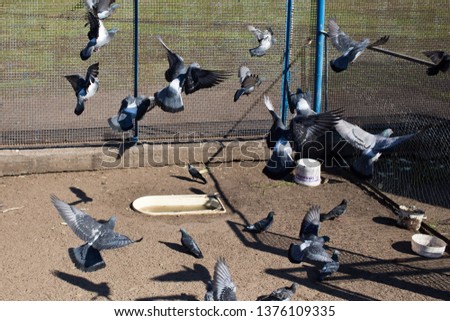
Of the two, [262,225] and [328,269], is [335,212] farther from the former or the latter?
[328,269]

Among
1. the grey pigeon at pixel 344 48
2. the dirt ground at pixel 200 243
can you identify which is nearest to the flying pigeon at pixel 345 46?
the grey pigeon at pixel 344 48

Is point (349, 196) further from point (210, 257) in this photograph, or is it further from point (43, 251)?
point (43, 251)

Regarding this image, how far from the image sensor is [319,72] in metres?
10.6

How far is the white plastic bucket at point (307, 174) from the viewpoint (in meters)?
9.59

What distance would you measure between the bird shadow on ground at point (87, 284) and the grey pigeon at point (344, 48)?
3.42 meters

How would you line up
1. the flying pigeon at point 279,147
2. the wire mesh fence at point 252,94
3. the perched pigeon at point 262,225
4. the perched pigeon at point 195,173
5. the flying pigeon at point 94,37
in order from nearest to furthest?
the flying pigeon at point 279,147 < the flying pigeon at point 94,37 < the perched pigeon at point 262,225 < the perched pigeon at point 195,173 < the wire mesh fence at point 252,94

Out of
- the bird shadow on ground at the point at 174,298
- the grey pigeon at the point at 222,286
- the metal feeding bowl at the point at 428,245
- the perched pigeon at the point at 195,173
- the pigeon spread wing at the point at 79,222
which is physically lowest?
the bird shadow on ground at the point at 174,298

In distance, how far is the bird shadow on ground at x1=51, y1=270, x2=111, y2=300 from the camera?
6465 millimetres

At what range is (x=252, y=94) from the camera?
12391 millimetres

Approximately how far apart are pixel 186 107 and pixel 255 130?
5.24 ft

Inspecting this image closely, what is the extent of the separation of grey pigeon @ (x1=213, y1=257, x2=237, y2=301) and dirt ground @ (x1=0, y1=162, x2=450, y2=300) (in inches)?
38.4

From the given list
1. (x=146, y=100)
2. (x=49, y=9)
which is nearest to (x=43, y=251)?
(x=146, y=100)

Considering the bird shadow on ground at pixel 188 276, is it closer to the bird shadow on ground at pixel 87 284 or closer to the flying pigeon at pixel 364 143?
the bird shadow on ground at pixel 87 284

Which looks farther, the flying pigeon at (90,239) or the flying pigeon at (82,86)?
the flying pigeon at (82,86)
